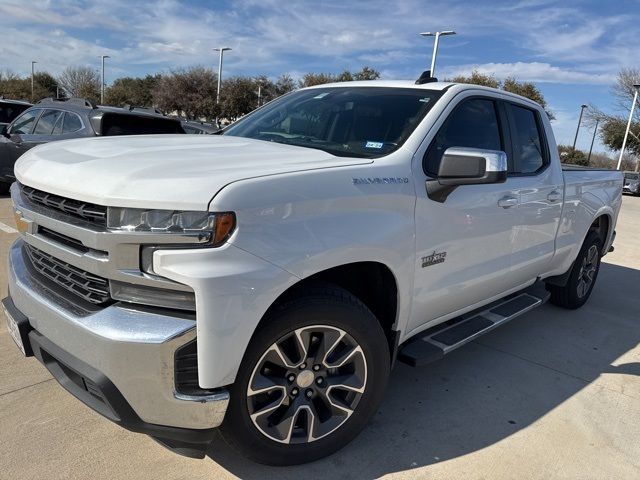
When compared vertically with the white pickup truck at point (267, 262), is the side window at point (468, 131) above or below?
above

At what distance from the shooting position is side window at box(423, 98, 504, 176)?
2.88 m

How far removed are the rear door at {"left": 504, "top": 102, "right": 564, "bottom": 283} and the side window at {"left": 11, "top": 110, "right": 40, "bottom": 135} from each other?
8.15 metres

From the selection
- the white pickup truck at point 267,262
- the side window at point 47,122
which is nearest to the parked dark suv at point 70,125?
the side window at point 47,122

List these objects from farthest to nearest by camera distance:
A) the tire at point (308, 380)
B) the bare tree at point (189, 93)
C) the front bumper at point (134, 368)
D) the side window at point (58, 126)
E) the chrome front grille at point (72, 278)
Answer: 1. the bare tree at point (189, 93)
2. the side window at point (58, 126)
3. the tire at point (308, 380)
4. the chrome front grille at point (72, 278)
5. the front bumper at point (134, 368)

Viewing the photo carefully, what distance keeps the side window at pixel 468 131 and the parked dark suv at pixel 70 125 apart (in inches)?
224

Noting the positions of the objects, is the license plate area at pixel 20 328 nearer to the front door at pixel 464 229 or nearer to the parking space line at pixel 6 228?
the front door at pixel 464 229

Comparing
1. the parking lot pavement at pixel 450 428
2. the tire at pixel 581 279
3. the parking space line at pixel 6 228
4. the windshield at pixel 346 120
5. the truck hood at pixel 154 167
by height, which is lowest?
the parking space line at pixel 6 228

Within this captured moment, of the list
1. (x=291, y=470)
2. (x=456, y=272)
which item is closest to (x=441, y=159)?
(x=456, y=272)

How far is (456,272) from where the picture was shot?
3.08 meters

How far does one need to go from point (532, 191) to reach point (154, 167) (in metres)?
2.70

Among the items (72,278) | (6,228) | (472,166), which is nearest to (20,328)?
(72,278)

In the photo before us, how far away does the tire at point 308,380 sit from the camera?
220cm

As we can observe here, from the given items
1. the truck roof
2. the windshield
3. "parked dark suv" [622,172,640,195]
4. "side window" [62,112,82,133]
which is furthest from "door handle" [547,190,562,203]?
"parked dark suv" [622,172,640,195]

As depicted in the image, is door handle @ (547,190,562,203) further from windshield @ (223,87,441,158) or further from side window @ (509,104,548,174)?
windshield @ (223,87,441,158)
